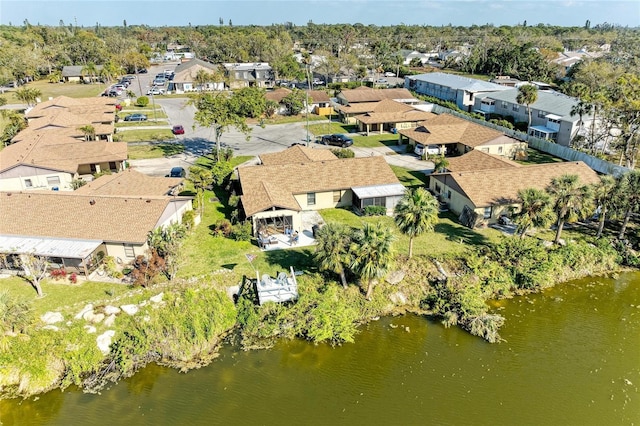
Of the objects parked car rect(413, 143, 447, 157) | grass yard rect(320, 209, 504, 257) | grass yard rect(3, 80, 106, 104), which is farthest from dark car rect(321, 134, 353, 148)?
grass yard rect(3, 80, 106, 104)

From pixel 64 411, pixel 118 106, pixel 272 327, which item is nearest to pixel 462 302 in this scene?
pixel 272 327

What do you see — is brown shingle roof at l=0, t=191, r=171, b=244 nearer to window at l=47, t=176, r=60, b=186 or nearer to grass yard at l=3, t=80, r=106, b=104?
window at l=47, t=176, r=60, b=186

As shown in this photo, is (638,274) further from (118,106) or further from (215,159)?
(118,106)

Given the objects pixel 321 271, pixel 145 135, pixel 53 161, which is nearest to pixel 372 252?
pixel 321 271

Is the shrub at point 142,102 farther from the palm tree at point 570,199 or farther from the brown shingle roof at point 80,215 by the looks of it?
the palm tree at point 570,199

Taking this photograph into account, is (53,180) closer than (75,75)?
Yes

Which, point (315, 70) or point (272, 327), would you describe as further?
point (315, 70)

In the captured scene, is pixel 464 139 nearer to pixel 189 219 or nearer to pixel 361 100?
pixel 361 100

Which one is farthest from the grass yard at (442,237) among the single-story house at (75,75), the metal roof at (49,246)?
the single-story house at (75,75)
